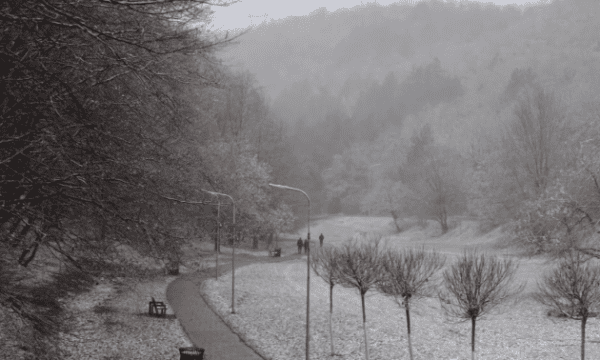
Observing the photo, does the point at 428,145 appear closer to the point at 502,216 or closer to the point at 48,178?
the point at 502,216

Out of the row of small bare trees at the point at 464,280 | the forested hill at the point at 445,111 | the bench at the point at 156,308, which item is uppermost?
the forested hill at the point at 445,111

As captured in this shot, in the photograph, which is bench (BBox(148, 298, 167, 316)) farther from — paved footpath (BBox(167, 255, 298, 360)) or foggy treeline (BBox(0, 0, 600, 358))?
foggy treeline (BBox(0, 0, 600, 358))

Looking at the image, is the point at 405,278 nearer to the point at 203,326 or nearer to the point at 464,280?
the point at 464,280

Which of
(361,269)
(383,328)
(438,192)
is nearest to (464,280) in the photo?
(361,269)

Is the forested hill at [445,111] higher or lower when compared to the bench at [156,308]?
higher

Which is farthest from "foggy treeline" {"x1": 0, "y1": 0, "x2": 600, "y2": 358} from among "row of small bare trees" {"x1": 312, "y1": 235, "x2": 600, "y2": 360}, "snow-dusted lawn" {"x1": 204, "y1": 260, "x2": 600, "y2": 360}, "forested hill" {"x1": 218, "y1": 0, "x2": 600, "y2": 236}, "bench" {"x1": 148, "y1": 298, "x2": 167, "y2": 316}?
"row of small bare trees" {"x1": 312, "y1": 235, "x2": 600, "y2": 360}

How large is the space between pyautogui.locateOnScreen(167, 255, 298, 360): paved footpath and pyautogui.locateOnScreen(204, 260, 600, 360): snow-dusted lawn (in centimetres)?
63

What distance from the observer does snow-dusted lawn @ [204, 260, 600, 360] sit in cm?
2183

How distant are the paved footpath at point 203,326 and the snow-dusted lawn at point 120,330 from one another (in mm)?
575

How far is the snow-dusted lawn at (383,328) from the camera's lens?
71.6 feet

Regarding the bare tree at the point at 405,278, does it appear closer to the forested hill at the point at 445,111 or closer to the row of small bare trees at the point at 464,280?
the row of small bare trees at the point at 464,280

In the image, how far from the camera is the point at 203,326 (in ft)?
80.7

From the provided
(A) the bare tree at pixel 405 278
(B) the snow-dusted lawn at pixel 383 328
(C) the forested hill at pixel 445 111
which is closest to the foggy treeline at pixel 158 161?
(C) the forested hill at pixel 445 111

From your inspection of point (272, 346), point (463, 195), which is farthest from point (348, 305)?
point (463, 195)
